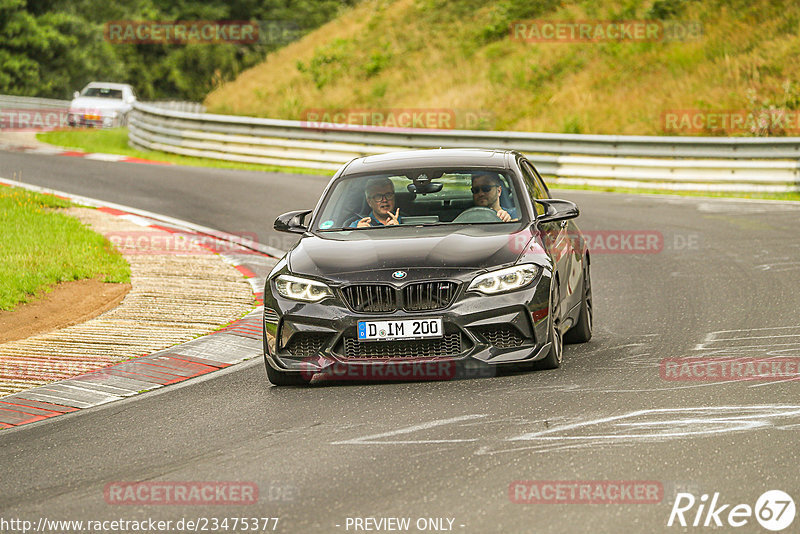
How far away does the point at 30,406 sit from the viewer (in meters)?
7.85

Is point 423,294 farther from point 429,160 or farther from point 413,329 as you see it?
point 429,160

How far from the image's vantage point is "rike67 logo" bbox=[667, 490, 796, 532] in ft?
16.1

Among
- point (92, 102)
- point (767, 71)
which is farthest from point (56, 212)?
point (92, 102)

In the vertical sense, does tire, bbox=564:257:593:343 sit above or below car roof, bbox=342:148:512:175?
below

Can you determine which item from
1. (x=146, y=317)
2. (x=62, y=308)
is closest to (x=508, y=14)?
(x=62, y=308)

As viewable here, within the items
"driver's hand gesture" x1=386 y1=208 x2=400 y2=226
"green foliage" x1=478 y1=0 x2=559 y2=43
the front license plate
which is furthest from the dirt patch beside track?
"green foliage" x1=478 y1=0 x2=559 y2=43

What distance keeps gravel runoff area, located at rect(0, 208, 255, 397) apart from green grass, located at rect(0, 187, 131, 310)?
1.04ft

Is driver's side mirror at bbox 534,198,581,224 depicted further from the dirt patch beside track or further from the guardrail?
the guardrail

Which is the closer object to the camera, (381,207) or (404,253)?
(404,253)

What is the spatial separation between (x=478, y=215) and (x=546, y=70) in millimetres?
24611

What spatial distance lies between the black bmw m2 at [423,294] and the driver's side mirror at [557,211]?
0.05 feet

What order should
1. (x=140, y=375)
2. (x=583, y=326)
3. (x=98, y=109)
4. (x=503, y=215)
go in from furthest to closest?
(x=98, y=109) → (x=583, y=326) → (x=503, y=215) → (x=140, y=375)

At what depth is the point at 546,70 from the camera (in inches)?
1288

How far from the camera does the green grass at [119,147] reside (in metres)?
26.7
